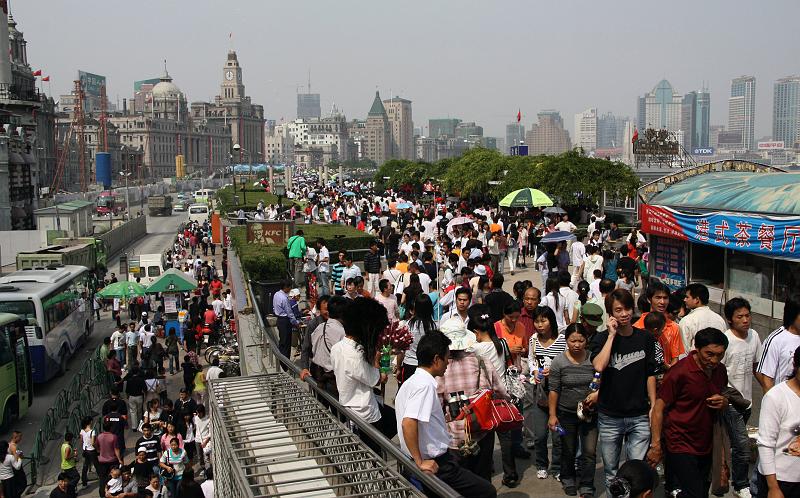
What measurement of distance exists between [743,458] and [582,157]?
2990 centimetres

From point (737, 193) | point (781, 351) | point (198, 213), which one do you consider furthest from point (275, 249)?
point (198, 213)

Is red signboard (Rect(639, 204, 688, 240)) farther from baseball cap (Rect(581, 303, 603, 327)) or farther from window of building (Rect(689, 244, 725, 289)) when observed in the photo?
baseball cap (Rect(581, 303, 603, 327))

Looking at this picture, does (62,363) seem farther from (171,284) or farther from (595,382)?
(595,382)

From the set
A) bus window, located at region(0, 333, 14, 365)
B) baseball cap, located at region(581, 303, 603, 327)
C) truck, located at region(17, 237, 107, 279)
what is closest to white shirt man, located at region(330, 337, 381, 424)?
baseball cap, located at region(581, 303, 603, 327)

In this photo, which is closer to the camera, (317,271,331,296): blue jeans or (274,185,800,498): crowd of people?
(274,185,800,498): crowd of people

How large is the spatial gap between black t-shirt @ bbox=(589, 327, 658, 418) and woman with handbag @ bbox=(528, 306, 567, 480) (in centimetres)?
90

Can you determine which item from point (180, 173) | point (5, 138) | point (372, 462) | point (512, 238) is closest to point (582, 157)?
point (512, 238)

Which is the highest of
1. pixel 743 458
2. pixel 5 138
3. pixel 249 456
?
pixel 5 138

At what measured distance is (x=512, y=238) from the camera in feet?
69.8

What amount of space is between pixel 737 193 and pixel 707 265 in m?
1.31

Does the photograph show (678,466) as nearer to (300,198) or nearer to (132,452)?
(132,452)

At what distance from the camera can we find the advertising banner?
11.3m

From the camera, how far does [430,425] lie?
5.05m

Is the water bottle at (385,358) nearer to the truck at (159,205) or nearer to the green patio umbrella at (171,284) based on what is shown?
the green patio umbrella at (171,284)
